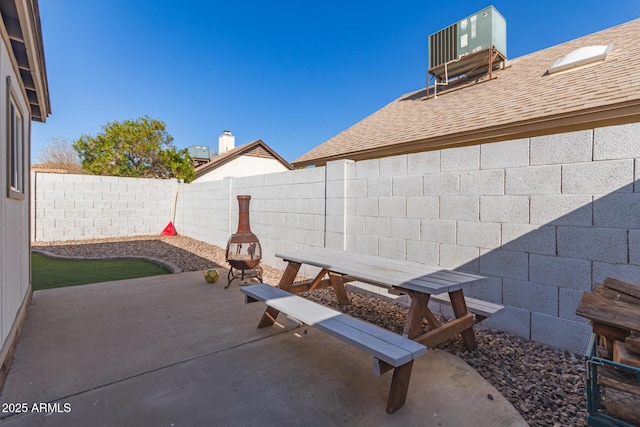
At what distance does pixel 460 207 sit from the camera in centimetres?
343

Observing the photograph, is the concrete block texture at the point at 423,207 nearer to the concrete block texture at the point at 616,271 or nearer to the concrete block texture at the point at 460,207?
the concrete block texture at the point at 460,207

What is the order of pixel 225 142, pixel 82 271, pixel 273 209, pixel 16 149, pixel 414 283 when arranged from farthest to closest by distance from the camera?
pixel 225 142
pixel 273 209
pixel 82 271
pixel 16 149
pixel 414 283

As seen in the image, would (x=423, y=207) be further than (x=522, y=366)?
Yes

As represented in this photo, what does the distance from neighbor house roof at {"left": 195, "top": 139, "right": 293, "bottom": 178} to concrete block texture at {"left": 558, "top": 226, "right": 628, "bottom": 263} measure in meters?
14.4

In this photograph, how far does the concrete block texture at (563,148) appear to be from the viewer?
8.64ft

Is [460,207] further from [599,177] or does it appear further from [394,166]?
[599,177]

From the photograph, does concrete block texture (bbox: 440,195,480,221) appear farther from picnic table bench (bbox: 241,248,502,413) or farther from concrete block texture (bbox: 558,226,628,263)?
picnic table bench (bbox: 241,248,502,413)

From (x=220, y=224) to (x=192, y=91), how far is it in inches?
367

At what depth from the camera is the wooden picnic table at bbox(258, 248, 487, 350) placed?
2238 millimetres

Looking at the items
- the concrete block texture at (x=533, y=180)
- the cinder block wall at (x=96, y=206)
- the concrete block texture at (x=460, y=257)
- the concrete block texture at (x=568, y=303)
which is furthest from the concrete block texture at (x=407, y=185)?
the cinder block wall at (x=96, y=206)

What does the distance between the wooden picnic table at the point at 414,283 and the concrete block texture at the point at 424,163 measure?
1293 mm

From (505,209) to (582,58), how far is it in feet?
13.6

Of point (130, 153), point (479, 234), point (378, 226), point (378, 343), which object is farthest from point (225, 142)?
point (378, 343)

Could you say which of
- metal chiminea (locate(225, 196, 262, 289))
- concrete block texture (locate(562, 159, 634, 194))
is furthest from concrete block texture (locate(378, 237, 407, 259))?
metal chiminea (locate(225, 196, 262, 289))
